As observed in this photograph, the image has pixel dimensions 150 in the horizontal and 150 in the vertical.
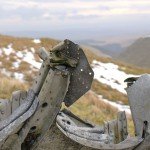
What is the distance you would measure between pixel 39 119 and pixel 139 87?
174 centimetres

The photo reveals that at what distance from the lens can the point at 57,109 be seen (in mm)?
7129

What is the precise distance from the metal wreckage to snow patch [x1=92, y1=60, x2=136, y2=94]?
24.3m

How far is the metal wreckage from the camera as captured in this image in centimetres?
691

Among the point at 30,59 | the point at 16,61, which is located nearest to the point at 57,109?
the point at 16,61

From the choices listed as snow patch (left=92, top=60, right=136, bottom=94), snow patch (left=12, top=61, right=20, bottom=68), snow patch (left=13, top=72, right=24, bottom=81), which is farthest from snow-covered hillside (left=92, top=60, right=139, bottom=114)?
snow patch (left=13, top=72, right=24, bottom=81)

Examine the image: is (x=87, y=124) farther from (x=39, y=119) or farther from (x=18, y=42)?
(x=18, y=42)

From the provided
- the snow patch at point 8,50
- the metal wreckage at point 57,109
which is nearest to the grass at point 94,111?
the metal wreckage at point 57,109

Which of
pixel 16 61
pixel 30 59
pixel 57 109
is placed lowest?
pixel 30 59

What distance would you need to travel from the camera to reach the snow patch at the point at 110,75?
1387 inches

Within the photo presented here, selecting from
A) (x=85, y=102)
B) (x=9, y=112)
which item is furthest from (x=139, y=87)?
(x=85, y=102)

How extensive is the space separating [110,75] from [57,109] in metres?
32.1

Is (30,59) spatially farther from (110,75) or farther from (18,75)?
(18,75)

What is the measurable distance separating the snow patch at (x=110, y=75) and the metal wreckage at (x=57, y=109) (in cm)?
2433

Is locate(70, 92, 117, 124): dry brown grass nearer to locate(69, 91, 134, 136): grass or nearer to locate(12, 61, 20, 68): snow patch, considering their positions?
locate(69, 91, 134, 136): grass
